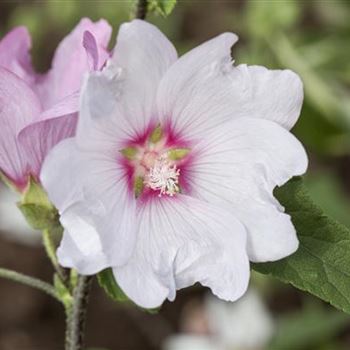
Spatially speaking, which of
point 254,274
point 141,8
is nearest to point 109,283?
point 141,8

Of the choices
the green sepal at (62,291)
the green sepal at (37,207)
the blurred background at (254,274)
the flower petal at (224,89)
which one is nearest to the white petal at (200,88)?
the flower petal at (224,89)

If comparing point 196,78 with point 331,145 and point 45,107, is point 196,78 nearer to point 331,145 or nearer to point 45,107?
point 45,107

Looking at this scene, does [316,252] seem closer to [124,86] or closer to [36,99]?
[124,86]

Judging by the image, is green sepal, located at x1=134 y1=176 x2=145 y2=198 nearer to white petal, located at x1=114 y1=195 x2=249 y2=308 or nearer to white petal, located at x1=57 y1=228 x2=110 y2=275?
white petal, located at x1=114 y1=195 x2=249 y2=308

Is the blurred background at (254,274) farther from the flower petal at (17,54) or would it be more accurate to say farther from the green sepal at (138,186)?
the green sepal at (138,186)

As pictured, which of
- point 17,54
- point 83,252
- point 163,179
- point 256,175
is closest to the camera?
point 83,252

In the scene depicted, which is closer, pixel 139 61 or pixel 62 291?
pixel 139 61
